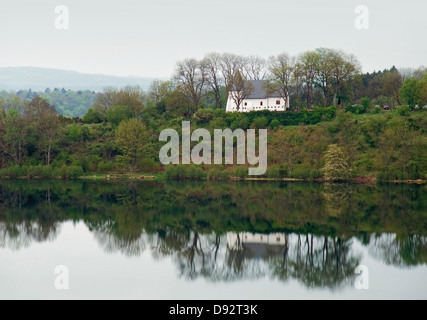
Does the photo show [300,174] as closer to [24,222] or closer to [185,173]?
[185,173]

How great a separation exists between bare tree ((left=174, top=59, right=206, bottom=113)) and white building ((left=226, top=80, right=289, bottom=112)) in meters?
3.29

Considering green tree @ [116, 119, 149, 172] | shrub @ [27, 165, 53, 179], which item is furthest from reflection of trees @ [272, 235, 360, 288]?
shrub @ [27, 165, 53, 179]

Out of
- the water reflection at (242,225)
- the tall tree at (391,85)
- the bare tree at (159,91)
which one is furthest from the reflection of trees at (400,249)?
the bare tree at (159,91)

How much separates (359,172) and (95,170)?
21.5 metres

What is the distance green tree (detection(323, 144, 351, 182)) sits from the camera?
42.6 meters

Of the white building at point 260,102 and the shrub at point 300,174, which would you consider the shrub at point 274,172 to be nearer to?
the shrub at point 300,174

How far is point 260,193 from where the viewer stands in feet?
119

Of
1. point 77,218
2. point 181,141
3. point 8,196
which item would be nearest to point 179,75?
point 181,141

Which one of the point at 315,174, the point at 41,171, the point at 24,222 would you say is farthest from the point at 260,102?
the point at 24,222

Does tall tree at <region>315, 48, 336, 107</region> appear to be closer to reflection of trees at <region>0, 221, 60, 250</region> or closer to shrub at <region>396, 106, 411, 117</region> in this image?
shrub at <region>396, 106, 411, 117</region>

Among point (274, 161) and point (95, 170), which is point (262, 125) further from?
point (95, 170)

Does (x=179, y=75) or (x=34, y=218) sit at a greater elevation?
(x=179, y=75)

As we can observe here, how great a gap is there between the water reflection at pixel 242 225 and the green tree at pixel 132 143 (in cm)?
904

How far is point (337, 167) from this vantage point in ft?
140
